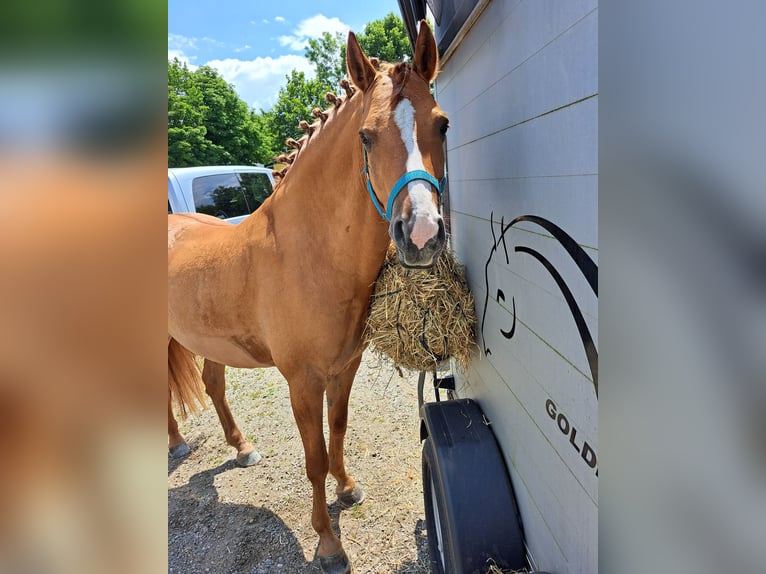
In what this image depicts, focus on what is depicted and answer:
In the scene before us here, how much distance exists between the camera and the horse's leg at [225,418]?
2.88 m

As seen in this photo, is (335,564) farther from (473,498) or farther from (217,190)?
(217,190)

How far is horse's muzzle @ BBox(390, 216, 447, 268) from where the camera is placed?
3.74 feet

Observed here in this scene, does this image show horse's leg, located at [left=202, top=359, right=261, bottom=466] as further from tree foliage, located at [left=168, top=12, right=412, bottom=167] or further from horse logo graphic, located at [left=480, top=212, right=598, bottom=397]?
tree foliage, located at [left=168, top=12, right=412, bottom=167]

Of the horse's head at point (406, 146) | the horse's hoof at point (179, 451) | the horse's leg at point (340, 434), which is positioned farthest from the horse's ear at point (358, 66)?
the horse's hoof at point (179, 451)

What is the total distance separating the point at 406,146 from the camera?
1247 millimetres

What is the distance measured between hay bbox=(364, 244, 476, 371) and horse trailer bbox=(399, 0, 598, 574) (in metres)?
0.07

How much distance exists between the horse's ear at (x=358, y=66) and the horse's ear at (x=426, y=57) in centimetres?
15

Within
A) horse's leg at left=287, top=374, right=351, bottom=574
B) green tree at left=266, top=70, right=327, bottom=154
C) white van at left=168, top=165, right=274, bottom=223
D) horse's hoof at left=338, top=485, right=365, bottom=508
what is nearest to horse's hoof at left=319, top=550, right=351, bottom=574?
horse's leg at left=287, top=374, right=351, bottom=574

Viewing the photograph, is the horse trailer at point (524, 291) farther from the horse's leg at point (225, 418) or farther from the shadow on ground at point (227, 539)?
the horse's leg at point (225, 418)

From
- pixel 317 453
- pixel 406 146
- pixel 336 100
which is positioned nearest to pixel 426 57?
pixel 406 146

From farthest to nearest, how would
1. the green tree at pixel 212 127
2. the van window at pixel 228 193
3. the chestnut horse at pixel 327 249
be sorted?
the green tree at pixel 212 127 < the van window at pixel 228 193 < the chestnut horse at pixel 327 249
